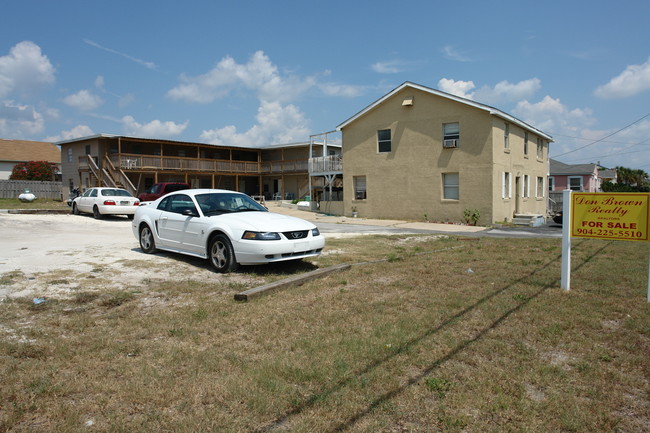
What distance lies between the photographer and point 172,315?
547cm

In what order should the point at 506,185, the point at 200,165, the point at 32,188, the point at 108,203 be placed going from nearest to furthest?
1. the point at 108,203
2. the point at 506,185
3. the point at 200,165
4. the point at 32,188

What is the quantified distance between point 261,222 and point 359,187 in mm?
18987

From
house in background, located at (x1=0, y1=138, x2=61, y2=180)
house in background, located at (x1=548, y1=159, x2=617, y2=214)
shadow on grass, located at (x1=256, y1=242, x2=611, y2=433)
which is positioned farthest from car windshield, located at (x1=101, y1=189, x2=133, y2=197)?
house in background, located at (x1=548, y1=159, x2=617, y2=214)

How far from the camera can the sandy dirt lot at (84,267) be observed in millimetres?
6930

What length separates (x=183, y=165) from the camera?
3572 cm

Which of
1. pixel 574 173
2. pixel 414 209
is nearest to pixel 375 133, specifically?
pixel 414 209

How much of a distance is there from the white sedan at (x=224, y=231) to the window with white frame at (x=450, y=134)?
1539 cm

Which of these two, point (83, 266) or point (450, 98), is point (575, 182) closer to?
point (450, 98)

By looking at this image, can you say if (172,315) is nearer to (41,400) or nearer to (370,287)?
(41,400)

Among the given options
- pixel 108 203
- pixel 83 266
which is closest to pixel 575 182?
pixel 108 203

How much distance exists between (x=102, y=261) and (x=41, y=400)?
601 centimetres

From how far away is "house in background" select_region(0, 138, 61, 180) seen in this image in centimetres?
4553

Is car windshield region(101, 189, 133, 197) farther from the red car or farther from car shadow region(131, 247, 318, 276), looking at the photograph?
car shadow region(131, 247, 318, 276)

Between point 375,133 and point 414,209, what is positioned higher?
point 375,133
